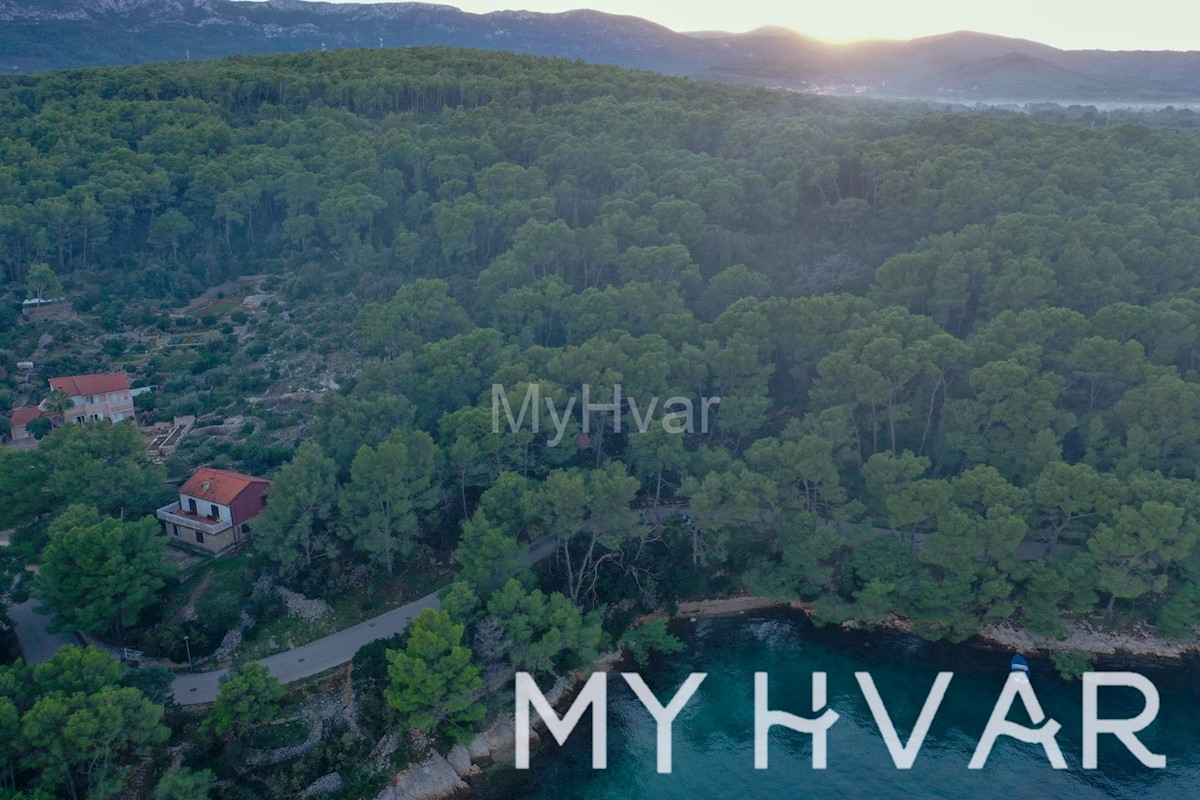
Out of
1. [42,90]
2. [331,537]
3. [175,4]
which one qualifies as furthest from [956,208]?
[175,4]

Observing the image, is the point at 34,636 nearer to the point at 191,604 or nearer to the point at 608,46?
the point at 191,604

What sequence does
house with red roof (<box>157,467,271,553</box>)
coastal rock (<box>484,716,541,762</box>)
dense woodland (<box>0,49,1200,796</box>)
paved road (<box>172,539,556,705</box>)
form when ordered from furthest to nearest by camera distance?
house with red roof (<box>157,467,271,553</box>) → dense woodland (<box>0,49,1200,796</box>) → paved road (<box>172,539,556,705</box>) → coastal rock (<box>484,716,541,762</box>)

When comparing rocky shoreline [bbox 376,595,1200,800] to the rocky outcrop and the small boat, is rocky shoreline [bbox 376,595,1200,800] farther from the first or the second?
the small boat

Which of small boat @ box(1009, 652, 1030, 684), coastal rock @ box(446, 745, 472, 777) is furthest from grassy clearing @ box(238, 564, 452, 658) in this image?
small boat @ box(1009, 652, 1030, 684)

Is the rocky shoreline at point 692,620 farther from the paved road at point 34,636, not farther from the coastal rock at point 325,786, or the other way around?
the paved road at point 34,636

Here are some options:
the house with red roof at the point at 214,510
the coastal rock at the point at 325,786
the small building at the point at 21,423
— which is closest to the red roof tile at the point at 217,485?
the house with red roof at the point at 214,510

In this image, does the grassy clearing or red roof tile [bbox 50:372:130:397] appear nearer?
the grassy clearing
